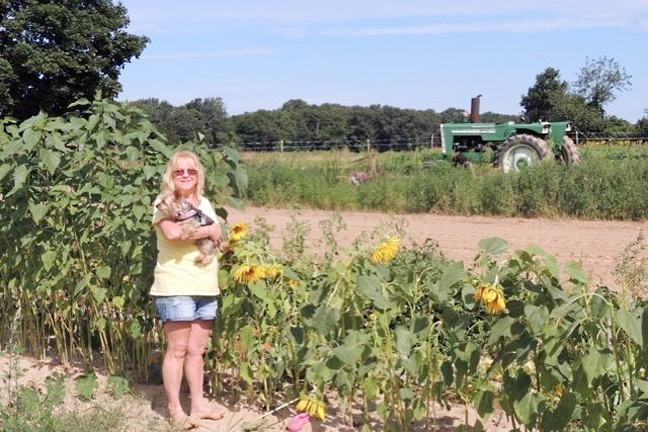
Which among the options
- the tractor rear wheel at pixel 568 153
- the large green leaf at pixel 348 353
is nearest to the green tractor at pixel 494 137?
the tractor rear wheel at pixel 568 153

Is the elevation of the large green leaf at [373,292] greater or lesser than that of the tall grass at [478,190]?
greater

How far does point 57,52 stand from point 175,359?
30721mm

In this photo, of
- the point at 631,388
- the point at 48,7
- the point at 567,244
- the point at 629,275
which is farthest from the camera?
the point at 48,7

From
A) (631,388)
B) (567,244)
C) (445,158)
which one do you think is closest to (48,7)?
(445,158)

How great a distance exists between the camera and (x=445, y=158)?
19625mm

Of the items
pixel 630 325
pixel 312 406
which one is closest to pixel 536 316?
pixel 630 325

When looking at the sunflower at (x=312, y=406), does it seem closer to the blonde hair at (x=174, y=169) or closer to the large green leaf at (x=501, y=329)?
the large green leaf at (x=501, y=329)

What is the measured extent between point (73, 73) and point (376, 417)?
3185 centimetres

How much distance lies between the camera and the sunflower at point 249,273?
11.9 ft

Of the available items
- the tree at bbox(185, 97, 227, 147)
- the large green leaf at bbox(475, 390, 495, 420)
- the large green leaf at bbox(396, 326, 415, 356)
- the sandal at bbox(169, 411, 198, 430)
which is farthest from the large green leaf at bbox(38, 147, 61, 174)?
the tree at bbox(185, 97, 227, 147)

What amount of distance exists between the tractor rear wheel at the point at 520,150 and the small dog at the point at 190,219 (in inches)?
582

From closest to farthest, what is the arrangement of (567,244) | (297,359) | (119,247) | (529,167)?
(297,359) < (119,247) < (567,244) < (529,167)

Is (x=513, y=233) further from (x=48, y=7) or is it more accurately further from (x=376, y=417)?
(x=48, y=7)

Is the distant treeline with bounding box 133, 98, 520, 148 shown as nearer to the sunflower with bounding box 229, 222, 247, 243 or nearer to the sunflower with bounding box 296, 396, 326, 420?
the sunflower with bounding box 229, 222, 247, 243
